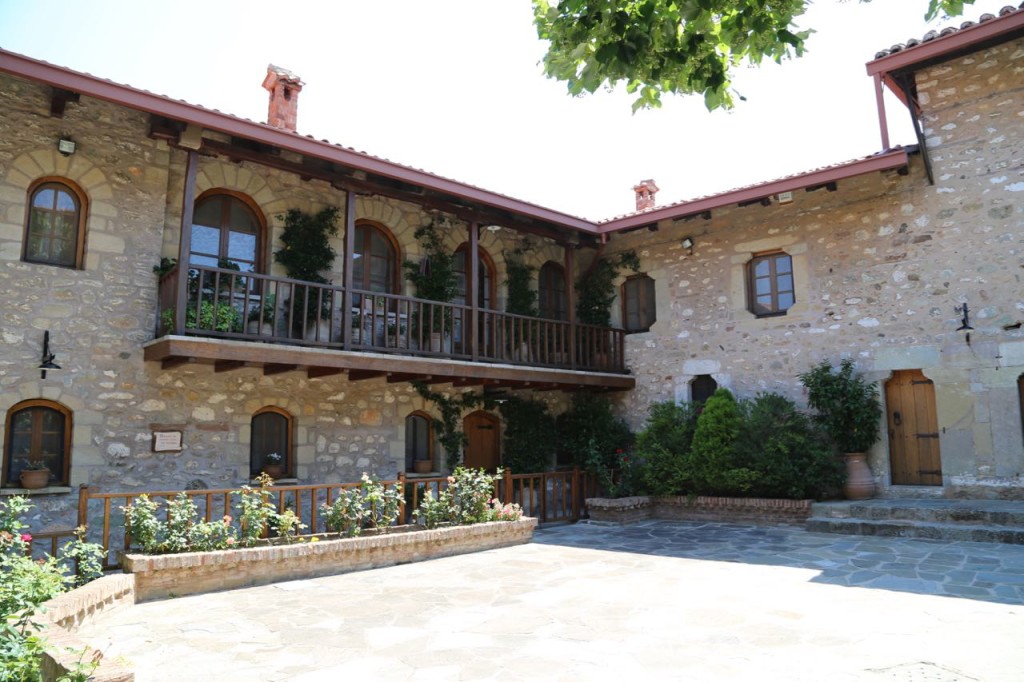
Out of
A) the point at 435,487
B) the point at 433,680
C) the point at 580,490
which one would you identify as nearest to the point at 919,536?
the point at 580,490

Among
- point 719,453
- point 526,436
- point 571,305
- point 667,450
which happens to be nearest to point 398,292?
point 571,305

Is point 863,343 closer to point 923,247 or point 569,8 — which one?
point 923,247

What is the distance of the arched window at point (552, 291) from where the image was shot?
44.0 ft

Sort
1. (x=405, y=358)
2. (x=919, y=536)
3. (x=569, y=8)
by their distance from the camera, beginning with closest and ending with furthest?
1. (x=569, y=8)
2. (x=919, y=536)
3. (x=405, y=358)

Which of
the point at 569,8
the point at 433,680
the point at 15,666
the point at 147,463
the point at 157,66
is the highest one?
the point at 157,66

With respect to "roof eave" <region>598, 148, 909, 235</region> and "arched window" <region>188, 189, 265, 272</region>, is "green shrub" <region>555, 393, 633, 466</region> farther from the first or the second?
"arched window" <region>188, 189, 265, 272</region>

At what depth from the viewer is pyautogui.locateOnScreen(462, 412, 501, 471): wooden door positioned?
38.2ft

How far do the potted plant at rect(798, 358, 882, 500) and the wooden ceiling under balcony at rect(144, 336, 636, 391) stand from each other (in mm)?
3537

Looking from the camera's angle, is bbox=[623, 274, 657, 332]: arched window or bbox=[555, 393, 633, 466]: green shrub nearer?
bbox=[555, 393, 633, 466]: green shrub

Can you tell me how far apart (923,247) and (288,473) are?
9352 mm

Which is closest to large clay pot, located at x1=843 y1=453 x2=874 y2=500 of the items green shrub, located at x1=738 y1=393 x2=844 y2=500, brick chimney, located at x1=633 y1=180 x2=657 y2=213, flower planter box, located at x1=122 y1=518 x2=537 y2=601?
green shrub, located at x1=738 y1=393 x2=844 y2=500

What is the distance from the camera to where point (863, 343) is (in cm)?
1048

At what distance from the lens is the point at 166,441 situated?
845 cm

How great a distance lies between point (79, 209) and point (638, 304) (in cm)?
896
